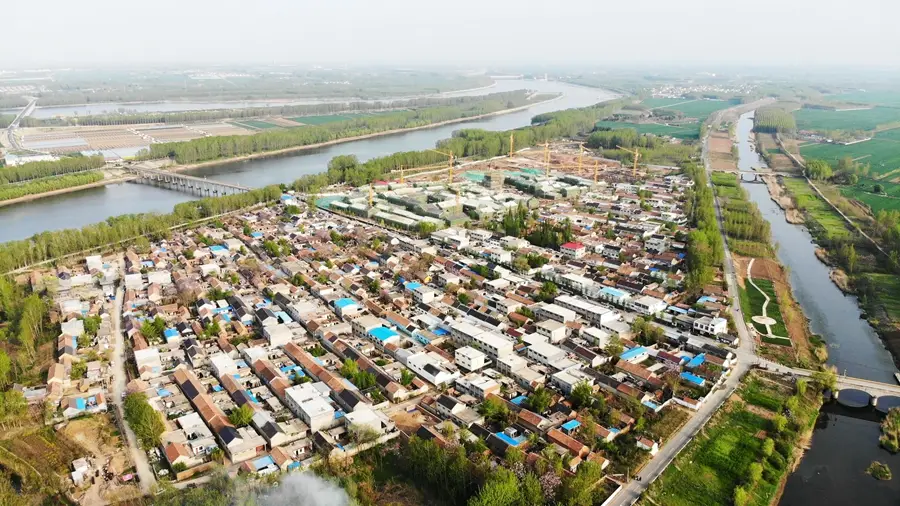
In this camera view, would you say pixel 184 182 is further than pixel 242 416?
Yes

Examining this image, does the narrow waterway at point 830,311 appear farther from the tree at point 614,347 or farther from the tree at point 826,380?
the tree at point 614,347

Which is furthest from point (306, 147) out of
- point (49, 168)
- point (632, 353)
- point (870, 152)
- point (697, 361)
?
point (870, 152)

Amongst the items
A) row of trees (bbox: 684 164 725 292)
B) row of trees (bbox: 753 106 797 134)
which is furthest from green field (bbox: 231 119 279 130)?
row of trees (bbox: 753 106 797 134)

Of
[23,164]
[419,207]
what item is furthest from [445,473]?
[23,164]

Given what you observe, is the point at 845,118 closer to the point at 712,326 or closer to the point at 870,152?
the point at 870,152

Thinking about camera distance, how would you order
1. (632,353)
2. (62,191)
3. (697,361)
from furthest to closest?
1. (62,191)
2. (632,353)
3. (697,361)

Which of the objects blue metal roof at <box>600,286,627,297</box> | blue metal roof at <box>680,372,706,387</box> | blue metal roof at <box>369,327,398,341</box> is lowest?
blue metal roof at <box>680,372,706,387</box>

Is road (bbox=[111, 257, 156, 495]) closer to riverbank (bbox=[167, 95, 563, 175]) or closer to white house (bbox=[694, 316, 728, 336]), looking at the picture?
white house (bbox=[694, 316, 728, 336])
